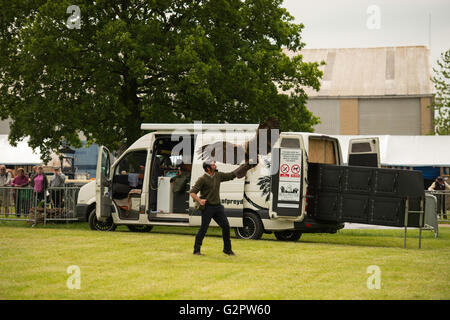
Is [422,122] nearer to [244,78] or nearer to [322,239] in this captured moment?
[244,78]

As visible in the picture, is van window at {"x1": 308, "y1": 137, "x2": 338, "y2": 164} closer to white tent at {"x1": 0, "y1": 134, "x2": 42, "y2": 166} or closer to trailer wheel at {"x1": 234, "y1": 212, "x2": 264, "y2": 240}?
trailer wheel at {"x1": 234, "y1": 212, "x2": 264, "y2": 240}

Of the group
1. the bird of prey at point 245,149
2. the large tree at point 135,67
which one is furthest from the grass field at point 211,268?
the large tree at point 135,67

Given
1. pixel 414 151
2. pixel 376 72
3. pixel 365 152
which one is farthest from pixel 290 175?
pixel 376 72

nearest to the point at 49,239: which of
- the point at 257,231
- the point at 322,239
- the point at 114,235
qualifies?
the point at 114,235

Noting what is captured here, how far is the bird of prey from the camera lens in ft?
56.1

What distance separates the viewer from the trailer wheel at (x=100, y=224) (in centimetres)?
1947

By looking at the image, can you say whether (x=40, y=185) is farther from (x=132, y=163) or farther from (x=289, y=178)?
(x=289, y=178)

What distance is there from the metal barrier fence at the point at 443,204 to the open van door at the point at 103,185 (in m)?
9.78

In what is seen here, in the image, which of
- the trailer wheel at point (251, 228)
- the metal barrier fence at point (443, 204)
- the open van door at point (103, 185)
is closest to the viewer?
the trailer wheel at point (251, 228)

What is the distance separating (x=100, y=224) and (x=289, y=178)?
238 inches

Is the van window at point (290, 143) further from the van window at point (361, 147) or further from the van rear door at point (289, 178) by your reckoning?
the van window at point (361, 147)

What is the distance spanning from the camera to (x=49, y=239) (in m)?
16.2

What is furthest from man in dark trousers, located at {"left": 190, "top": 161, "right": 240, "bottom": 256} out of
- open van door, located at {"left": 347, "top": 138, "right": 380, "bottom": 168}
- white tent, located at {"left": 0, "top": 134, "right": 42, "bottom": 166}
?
white tent, located at {"left": 0, "top": 134, "right": 42, "bottom": 166}

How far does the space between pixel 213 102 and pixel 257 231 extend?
7.33m
